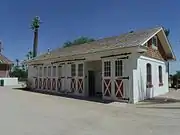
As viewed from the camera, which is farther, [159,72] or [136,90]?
[159,72]

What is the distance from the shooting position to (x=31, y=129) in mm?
7320

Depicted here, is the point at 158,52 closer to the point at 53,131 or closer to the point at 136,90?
the point at 136,90

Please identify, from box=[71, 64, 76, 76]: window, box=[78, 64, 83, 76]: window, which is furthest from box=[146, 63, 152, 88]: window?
box=[71, 64, 76, 76]: window

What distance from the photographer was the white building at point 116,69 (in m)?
14.5

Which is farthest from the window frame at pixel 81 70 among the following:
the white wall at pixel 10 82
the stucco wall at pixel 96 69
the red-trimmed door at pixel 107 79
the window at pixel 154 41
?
the white wall at pixel 10 82

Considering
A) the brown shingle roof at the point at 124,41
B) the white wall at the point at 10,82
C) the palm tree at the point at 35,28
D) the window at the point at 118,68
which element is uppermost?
the palm tree at the point at 35,28

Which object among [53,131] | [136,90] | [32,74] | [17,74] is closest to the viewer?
[53,131]

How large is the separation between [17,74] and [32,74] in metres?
31.6

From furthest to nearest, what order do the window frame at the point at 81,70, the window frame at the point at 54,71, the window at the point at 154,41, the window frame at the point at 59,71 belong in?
the window frame at the point at 54,71 < the window frame at the point at 59,71 < the window frame at the point at 81,70 < the window at the point at 154,41

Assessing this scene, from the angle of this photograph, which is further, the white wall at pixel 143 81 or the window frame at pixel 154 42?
the window frame at pixel 154 42

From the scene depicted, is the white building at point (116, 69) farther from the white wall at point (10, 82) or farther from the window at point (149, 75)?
the white wall at point (10, 82)

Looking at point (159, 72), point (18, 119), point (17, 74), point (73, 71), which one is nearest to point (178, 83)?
point (159, 72)

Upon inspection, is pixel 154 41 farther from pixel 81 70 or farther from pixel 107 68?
pixel 81 70

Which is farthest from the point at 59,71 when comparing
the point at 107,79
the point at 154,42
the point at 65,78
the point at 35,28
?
the point at 35,28
